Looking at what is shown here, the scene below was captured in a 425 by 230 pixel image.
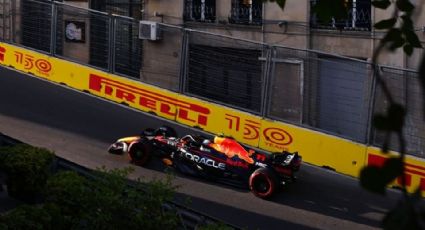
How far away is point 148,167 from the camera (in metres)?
12.4

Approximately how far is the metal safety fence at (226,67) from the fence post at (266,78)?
0.02 meters

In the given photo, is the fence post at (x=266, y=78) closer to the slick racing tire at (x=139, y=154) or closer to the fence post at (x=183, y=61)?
the fence post at (x=183, y=61)

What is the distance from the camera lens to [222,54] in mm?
15805

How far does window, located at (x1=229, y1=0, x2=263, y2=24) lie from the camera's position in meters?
21.3

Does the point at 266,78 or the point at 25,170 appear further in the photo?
the point at 266,78

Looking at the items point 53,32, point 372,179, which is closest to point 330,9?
point 372,179

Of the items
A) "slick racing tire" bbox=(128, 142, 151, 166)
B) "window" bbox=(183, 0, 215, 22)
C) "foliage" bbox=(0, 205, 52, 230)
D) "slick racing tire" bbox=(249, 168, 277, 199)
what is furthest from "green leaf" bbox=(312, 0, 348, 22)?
"window" bbox=(183, 0, 215, 22)

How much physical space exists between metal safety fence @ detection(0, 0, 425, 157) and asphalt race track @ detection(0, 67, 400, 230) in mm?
1053

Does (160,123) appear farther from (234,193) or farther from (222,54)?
(234,193)

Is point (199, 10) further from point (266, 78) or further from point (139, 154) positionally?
point (139, 154)

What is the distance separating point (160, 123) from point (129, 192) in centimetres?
1013

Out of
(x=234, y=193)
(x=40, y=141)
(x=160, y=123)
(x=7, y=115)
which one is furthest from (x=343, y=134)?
(x=7, y=115)

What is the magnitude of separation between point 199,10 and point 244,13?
1797 mm

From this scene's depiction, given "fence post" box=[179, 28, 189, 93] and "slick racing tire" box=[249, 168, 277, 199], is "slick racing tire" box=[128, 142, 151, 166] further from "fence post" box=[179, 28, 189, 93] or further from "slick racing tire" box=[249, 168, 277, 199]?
"fence post" box=[179, 28, 189, 93]
